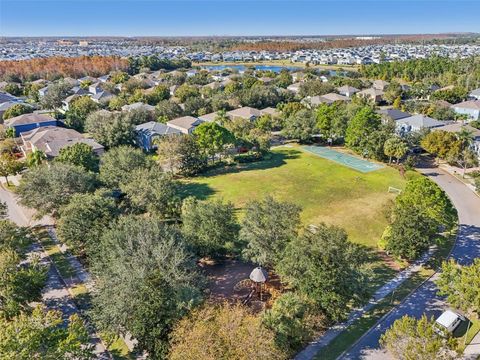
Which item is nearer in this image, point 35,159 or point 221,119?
point 35,159

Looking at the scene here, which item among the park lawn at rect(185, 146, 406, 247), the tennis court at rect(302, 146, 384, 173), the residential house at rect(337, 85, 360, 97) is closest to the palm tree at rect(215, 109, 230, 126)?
the park lawn at rect(185, 146, 406, 247)

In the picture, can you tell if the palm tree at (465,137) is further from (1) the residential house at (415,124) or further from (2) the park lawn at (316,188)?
(2) the park lawn at (316,188)

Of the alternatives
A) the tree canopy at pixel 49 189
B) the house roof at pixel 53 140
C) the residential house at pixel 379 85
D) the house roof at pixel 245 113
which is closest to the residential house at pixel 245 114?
the house roof at pixel 245 113

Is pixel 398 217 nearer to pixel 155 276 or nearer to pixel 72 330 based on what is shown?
pixel 155 276

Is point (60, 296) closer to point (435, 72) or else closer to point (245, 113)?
point (245, 113)

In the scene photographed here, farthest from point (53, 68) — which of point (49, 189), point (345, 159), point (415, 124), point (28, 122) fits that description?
point (415, 124)
